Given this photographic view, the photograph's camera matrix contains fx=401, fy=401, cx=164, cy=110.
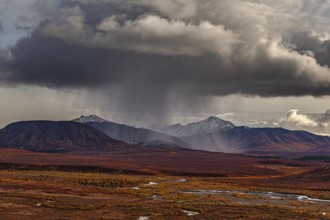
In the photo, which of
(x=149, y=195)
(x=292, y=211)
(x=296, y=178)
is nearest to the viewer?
(x=292, y=211)

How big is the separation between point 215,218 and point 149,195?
95.3 ft

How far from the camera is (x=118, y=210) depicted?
184 feet

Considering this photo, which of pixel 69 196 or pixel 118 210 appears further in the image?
pixel 69 196

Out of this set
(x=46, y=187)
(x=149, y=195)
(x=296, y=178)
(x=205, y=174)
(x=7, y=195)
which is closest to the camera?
(x=7, y=195)

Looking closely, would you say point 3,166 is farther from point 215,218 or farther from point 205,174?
point 215,218

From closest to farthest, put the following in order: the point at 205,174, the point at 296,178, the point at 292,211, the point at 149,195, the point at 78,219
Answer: the point at 78,219 → the point at 292,211 → the point at 149,195 → the point at 296,178 → the point at 205,174

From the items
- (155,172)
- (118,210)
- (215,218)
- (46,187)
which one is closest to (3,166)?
(155,172)

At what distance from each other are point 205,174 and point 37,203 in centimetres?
12258

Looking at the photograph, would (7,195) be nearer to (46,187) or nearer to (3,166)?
(46,187)

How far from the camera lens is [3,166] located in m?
180

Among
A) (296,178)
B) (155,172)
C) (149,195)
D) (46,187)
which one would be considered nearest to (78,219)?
(149,195)

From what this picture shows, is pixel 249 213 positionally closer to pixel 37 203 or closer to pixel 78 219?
pixel 78 219

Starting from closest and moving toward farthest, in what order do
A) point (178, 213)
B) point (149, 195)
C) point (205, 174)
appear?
1. point (178, 213)
2. point (149, 195)
3. point (205, 174)

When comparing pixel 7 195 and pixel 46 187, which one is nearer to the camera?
pixel 7 195
